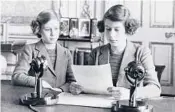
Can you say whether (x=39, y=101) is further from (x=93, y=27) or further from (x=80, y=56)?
(x=93, y=27)

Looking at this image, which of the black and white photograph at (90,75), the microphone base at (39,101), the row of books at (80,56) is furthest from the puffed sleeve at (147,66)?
the row of books at (80,56)

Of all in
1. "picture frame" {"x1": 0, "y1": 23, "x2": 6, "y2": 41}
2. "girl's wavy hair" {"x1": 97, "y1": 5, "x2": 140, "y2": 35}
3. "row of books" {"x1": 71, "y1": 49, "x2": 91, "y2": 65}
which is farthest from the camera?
"picture frame" {"x1": 0, "y1": 23, "x2": 6, "y2": 41}

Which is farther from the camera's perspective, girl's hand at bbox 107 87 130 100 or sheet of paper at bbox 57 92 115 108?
girl's hand at bbox 107 87 130 100

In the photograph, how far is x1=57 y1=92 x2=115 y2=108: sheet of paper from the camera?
184 centimetres

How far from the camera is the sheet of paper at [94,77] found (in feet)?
6.50

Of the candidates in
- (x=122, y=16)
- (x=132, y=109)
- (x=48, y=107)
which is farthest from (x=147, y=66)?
(x=48, y=107)

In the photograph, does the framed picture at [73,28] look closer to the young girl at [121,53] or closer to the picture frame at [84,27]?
the picture frame at [84,27]

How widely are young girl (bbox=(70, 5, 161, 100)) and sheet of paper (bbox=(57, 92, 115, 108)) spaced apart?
0.23 feet

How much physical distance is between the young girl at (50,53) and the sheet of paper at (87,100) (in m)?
0.36

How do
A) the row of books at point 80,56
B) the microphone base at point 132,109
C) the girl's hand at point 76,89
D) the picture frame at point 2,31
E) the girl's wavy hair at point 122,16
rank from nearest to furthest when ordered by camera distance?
the microphone base at point 132,109 → the girl's hand at point 76,89 → the girl's wavy hair at point 122,16 → the row of books at point 80,56 → the picture frame at point 2,31

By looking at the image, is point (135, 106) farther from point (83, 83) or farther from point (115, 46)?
point (115, 46)

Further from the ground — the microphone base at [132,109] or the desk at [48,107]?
the microphone base at [132,109]

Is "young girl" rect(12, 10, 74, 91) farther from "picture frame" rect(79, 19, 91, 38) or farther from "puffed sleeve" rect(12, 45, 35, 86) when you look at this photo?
"picture frame" rect(79, 19, 91, 38)

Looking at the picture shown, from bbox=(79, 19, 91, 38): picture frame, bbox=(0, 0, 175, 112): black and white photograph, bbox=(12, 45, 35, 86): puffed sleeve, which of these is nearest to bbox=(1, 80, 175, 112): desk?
bbox=(0, 0, 175, 112): black and white photograph
